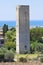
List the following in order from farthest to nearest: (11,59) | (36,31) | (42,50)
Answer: (36,31), (42,50), (11,59)

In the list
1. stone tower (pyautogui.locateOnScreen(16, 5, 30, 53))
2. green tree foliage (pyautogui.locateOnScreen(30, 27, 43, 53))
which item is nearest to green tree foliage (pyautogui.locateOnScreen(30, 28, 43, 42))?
green tree foliage (pyautogui.locateOnScreen(30, 27, 43, 53))

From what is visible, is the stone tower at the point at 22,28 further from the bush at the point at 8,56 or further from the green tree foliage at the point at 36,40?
the bush at the point at 8,56

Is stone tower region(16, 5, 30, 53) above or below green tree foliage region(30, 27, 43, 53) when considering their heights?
above

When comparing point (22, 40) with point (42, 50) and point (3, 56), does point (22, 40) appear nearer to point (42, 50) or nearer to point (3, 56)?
point (42, 50)

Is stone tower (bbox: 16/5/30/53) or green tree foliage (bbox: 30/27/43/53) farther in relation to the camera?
stone tower (bbox: 16/5/30/53)

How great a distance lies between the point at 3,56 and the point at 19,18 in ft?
21.5

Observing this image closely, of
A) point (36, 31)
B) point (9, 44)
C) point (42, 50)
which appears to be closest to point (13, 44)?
point (9, 44)

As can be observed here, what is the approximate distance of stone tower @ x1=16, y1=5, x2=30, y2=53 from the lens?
26.9 meters

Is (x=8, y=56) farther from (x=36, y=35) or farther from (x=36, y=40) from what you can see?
(x=36, y=35)

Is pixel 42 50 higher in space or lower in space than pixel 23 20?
lower

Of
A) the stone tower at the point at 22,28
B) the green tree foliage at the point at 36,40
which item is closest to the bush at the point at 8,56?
the green tree foliage at the point at 36,40

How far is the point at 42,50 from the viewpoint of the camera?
26.2m

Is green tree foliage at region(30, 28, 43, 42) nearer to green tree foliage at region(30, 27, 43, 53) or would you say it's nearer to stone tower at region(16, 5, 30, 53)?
green tree foliage at region(30, 27, 43, 53)

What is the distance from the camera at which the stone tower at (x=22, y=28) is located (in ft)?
88.3
